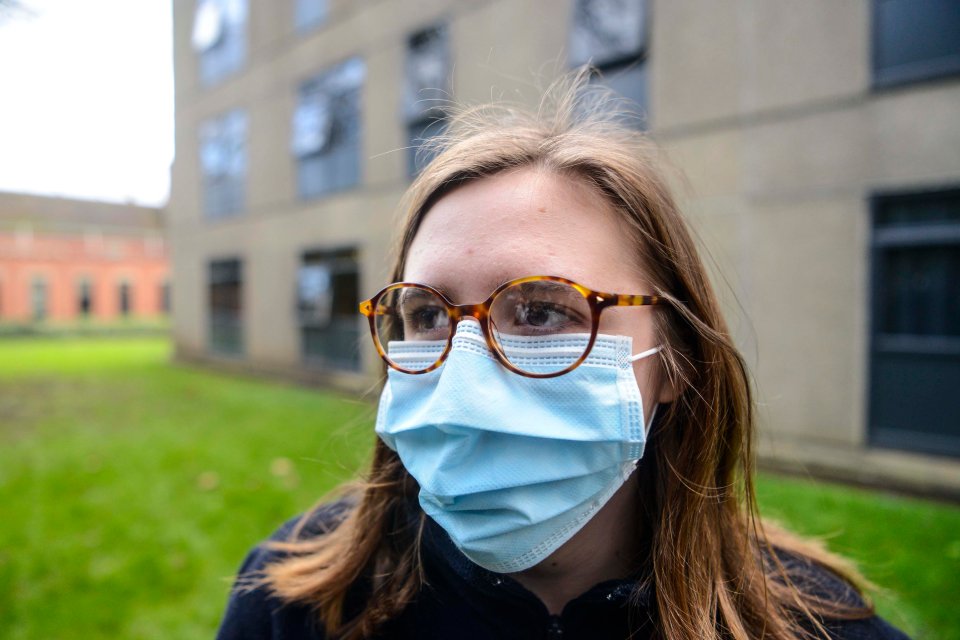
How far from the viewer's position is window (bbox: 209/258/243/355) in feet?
48.2

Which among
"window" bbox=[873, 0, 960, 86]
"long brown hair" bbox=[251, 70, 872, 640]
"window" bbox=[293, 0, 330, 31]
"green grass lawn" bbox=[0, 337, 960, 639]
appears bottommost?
"green grass lawn" bbox=[0, 337, 960, 639]

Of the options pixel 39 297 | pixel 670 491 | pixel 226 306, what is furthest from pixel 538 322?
pixel 39 297

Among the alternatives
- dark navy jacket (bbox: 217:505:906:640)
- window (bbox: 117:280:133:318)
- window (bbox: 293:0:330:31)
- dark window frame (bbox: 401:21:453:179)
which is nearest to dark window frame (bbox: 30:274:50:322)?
window (bbox: 117:280:133:318)

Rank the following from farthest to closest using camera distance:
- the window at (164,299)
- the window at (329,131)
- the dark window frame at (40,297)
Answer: the window at (164,299) → the dark window frame at (40,297) → the window at (329,131)

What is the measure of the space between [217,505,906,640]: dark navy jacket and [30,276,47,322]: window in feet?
173

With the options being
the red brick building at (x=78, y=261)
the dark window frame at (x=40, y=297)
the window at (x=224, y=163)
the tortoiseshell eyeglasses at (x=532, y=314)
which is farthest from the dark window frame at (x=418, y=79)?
the dark window frame at (x=40, y=297)

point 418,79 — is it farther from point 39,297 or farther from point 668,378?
point 39,297

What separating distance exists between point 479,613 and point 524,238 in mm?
854

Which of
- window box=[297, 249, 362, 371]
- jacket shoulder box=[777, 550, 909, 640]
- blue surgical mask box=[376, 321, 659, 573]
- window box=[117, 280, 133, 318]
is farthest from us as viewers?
window box=[117, 280, 133, 318]

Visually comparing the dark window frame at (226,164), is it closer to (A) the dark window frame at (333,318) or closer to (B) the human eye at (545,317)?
(A) the dark window frame at (333,318)

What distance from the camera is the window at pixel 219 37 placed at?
14156 millimetres

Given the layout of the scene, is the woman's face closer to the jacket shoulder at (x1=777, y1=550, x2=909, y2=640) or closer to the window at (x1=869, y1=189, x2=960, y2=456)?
the jacket shoulder at (x1=777, y1=550, x2=909, y2=640)

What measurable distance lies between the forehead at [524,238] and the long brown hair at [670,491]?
0.04 metres

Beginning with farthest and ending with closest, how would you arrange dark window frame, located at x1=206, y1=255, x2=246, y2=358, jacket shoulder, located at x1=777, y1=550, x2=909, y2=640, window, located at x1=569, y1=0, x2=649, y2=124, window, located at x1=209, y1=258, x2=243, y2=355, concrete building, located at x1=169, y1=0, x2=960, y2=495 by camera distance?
1. window, located at x1=209, y1=258, x2=243, y2=355
2. dark window frame, located at x1=206, y1=255, x2=246, y2=358
3. window, located at x1=569, y1=0, x2=649, y2=124
4. concrete building, located at x1=169, y1=0, x2=960, y2=495
5. jacket shoulder, located at x1=777, y1=550, x2=909, y2=640
